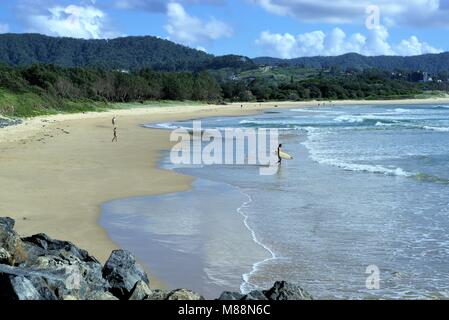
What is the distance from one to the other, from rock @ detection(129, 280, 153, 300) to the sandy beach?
1934 mm

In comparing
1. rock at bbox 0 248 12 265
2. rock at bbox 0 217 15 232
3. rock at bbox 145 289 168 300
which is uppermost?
rock at bbox 0 217 15 232

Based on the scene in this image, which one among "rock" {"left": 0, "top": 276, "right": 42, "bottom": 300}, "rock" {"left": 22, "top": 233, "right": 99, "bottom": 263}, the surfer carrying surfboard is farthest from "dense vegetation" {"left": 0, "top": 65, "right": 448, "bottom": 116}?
"rock" {"left": 0, "top": 276, "right": 42, "bottom": 300}

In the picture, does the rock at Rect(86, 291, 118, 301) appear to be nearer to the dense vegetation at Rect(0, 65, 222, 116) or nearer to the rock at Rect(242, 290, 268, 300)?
the rock at Rect(242, 290, 268, 300)

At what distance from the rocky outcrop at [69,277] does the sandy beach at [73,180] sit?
144 centimetres

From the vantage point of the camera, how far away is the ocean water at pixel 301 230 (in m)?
8.56

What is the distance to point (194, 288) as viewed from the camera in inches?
320

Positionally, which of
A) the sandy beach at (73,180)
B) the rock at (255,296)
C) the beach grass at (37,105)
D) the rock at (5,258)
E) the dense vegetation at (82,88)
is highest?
the dense vegetation at (82,88)

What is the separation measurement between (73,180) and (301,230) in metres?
8.70

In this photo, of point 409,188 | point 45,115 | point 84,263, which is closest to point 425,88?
point 45,115

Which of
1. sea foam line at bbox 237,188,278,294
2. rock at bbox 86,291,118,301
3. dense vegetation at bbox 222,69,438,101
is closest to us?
rock at bbox 86,291,118,301

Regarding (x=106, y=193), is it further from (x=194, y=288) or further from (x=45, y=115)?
(x=45, y=115)

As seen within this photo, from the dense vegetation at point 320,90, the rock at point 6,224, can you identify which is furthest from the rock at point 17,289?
the dense vegetation at point 320,90

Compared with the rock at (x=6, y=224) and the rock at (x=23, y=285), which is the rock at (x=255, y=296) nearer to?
the rock at (x=23, y=285)

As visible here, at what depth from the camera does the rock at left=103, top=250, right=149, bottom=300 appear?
6676 millimetres
